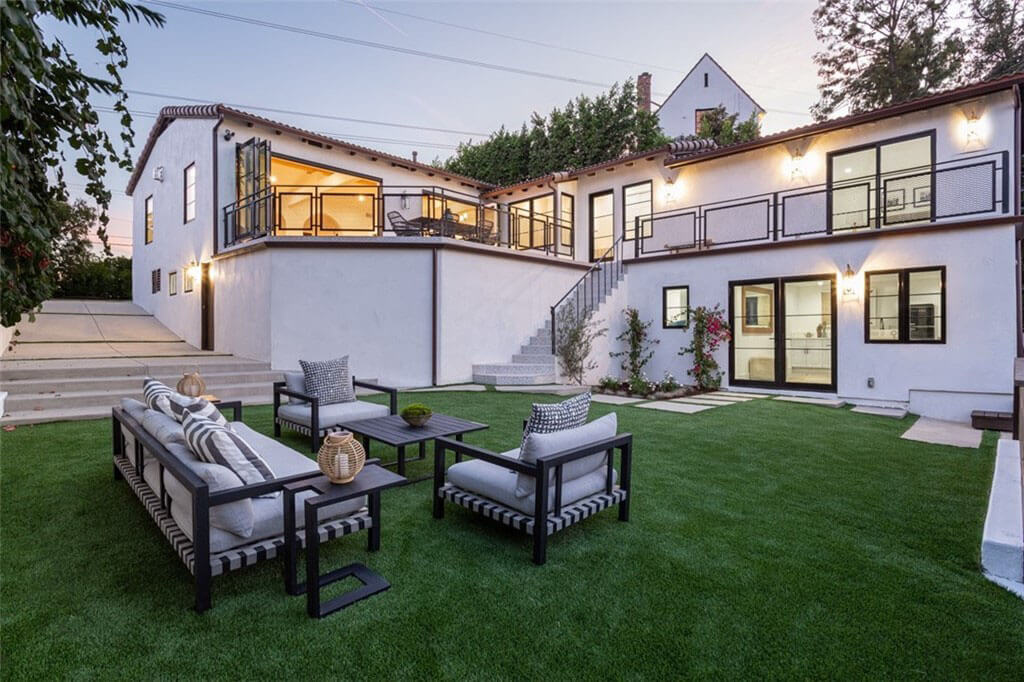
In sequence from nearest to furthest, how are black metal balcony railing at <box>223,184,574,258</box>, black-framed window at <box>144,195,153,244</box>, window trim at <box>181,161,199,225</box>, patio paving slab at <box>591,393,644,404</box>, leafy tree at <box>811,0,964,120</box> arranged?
patio paving slab at <box>591,393,644,404</box>
black metal balcony railing at <box>223,184,574,258</box>
window trim at <box>181,161,199,225</box>
black-framed window at <box>144,195,153,244</box>
leafy tree at <box>811,0,964,120</box>

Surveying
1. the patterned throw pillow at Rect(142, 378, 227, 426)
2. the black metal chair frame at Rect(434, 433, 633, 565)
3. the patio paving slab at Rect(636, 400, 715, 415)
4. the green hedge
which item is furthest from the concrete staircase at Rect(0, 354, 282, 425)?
the green hedge

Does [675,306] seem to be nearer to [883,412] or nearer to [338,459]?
[883,412]

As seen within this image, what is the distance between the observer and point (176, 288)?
13.8m

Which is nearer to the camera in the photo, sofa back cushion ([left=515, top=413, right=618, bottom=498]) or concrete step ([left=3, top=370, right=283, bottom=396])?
sofa back cushion ([left=515, top=413, right=618, bottom=498])

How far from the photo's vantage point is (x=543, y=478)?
109 inches

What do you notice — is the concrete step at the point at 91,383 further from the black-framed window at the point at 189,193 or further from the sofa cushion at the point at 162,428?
the black-framed window at the point at 189,193

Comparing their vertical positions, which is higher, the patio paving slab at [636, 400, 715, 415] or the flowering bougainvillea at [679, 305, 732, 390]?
the flowering bougainvillea at [679, 305, 732, 390]

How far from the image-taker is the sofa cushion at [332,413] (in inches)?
203

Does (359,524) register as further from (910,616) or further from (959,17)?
(959,17)

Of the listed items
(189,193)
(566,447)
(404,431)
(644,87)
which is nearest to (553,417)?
(566,447)

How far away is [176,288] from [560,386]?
11254 millimetres

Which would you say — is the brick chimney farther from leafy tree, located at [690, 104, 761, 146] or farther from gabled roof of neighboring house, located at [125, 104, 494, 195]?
gabled roof of neighboring house, located at [125, 104, 494, 195]

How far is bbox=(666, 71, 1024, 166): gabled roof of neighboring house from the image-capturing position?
7768 mm

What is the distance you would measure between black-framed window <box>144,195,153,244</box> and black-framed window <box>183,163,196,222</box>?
13.5ft
